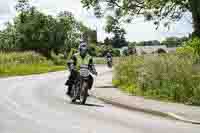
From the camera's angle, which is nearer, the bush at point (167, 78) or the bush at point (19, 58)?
the bush at point (167, 78)

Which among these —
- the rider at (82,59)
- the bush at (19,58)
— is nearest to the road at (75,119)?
the rider at (82,59)

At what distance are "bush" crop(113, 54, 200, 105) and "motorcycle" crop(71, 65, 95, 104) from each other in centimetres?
267

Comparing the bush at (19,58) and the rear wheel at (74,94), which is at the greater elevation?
the rear wheel at (74,94)

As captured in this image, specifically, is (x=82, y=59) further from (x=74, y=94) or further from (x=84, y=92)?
(x=74, y=94)

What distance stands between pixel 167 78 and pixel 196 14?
1521cm

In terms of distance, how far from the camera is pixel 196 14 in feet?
113

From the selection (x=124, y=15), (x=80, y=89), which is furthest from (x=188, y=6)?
(x=80, y=89)

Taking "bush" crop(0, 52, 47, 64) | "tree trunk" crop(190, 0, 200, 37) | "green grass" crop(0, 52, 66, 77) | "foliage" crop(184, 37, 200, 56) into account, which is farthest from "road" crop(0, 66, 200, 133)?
"bush" crop(0, 52, 47, 64)

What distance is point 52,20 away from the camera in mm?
93250

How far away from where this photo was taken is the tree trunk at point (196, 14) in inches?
1280

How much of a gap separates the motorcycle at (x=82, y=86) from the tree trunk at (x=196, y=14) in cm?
1451

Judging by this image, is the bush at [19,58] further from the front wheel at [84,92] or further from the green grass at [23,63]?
the front wheel at [84,92]

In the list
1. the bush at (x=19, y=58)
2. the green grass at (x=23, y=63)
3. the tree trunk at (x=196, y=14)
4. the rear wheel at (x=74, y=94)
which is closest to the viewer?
the rear wheel at (x=74, y=94)

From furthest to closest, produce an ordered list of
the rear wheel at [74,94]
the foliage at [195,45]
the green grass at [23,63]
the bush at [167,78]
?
1. the green grass at [23,63]
2. the foliage at [195,45]
3. the rear wheel at [74,94]
4. the bush at [167,78]
